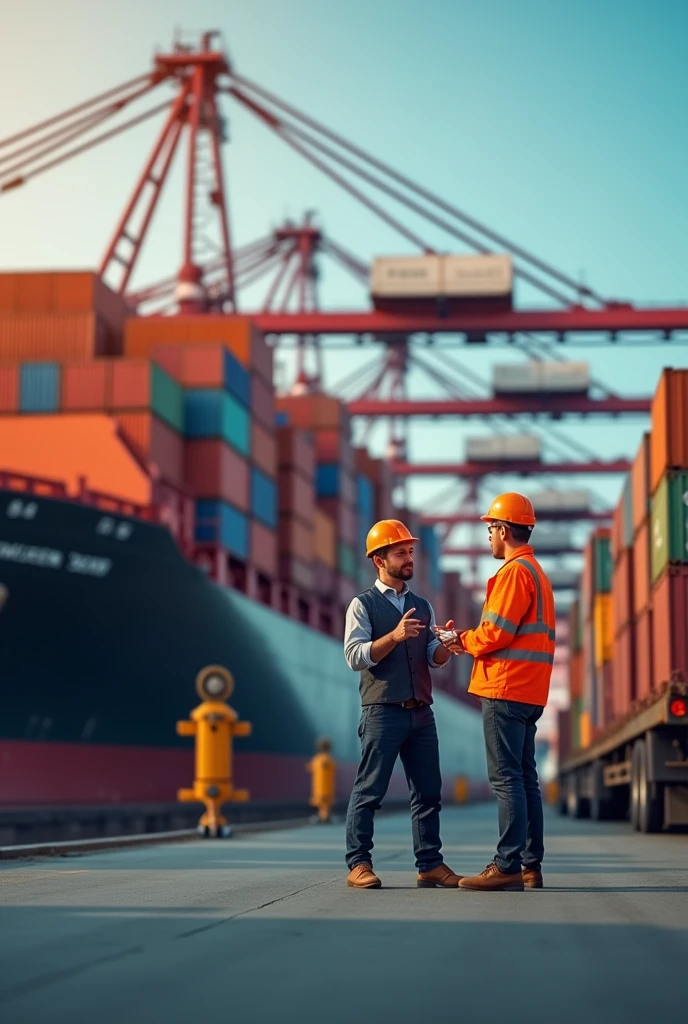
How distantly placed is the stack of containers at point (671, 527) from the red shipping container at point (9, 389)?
1649cm

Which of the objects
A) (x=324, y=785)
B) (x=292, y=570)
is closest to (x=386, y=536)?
(x=324, y=785)

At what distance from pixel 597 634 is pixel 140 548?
854 cm

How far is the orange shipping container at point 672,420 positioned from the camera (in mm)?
14953

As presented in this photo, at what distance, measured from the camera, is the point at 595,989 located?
378 cm

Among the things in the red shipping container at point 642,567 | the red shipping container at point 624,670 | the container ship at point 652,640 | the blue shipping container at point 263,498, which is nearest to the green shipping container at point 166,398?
the blue shipping container at point 263,498

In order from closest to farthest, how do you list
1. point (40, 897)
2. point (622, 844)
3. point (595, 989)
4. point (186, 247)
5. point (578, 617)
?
point (595, 989), point (40, 897), point (622, 844), point (578, 617), point (186, 247)

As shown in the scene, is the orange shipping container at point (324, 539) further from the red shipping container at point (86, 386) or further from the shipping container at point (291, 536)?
the red shipping container at point (86, 386)

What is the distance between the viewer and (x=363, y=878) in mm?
6941

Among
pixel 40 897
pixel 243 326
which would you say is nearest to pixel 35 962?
pixel 40 897

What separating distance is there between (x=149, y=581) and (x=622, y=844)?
1620cm

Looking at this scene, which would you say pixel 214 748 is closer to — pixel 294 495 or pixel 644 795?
pixel 644 795

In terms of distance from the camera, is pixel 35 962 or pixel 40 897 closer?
pixel 35 962

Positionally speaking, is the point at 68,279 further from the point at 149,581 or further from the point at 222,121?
the point at 222,121

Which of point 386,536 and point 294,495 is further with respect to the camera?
point 294,495
